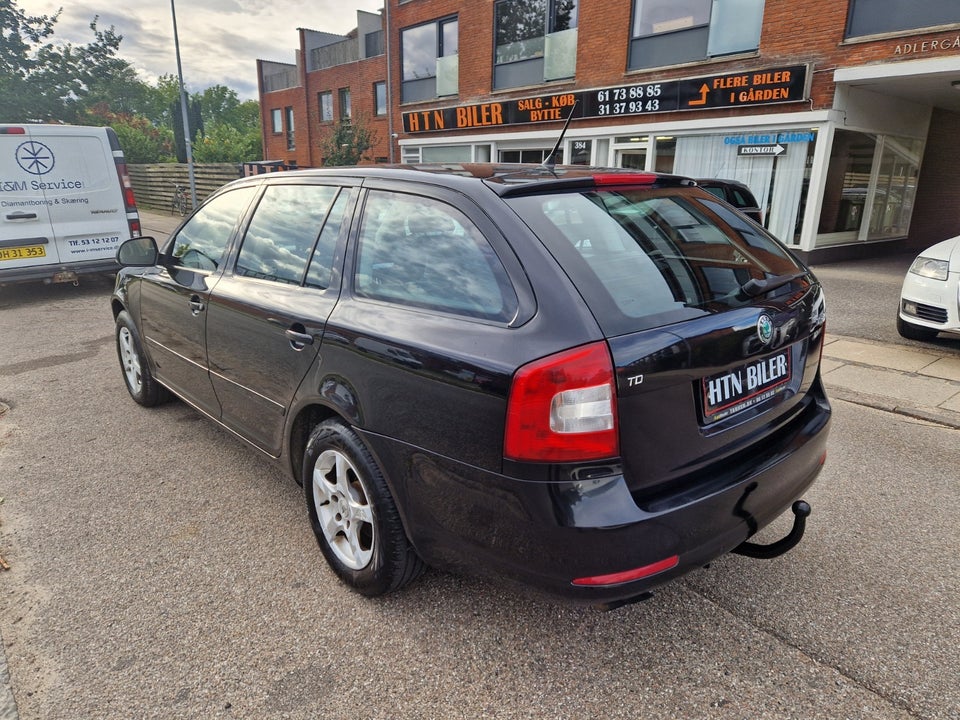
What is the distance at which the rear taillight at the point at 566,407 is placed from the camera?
5.96ft

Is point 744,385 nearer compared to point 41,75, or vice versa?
point 744,385

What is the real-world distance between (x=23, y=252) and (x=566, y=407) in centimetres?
895

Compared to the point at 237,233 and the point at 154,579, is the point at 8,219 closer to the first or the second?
the point at 237,233

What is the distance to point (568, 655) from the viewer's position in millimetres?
2275

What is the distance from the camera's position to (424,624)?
2.43 metres

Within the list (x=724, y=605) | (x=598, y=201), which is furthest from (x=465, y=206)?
(x=724, y=605)

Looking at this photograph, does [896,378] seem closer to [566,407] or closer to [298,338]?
[566,407]

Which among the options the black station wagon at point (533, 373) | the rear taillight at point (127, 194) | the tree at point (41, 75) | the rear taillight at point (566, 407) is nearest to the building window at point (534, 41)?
the rear taillight at point (127, 194)

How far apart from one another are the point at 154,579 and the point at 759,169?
13210 mm

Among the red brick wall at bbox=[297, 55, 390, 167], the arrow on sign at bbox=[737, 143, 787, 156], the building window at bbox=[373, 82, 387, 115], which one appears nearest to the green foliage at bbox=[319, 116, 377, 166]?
the red brick wall at bbox=[297, 55, 390, 167]

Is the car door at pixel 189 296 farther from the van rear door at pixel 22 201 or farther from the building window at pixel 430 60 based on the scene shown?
the building window at pixel 430 60

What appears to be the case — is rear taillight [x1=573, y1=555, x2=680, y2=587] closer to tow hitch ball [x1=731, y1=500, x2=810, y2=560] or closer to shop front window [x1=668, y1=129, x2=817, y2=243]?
tow hitch ball [x1=731, y1=500, x2=810, y2=560]

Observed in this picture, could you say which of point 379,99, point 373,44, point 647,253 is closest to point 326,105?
point 373,44

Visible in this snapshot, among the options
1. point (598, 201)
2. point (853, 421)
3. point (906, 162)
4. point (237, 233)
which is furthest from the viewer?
point (906, 162)
